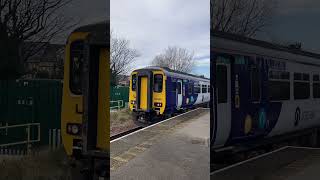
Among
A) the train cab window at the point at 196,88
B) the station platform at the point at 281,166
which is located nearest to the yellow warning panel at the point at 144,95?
the train cab window at the point at 196,88

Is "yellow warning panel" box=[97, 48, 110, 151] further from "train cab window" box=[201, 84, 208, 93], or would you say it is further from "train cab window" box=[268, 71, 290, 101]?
"train cab window" box=[268, 71, 290, 101]

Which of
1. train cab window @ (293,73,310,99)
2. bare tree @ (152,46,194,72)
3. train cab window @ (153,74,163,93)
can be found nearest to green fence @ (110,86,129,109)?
train cab window @ (153,74,163,93)

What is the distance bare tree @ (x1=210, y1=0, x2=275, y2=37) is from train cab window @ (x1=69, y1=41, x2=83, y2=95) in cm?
97

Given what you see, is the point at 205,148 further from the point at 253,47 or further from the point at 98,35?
the point at 98,35

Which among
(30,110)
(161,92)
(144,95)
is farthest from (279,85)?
(30,110)

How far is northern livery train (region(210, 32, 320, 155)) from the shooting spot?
8.24 ft

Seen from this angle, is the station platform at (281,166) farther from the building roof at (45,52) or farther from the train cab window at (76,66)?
the building roof at (45,52)

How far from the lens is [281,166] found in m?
2.77

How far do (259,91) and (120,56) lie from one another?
2.96 feet

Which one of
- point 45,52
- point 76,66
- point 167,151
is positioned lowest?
point 167,151

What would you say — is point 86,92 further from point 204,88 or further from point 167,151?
point 204,88

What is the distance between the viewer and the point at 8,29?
3.07 meters

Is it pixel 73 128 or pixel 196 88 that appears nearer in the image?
pixel 196 88

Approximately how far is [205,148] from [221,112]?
0.25 m
